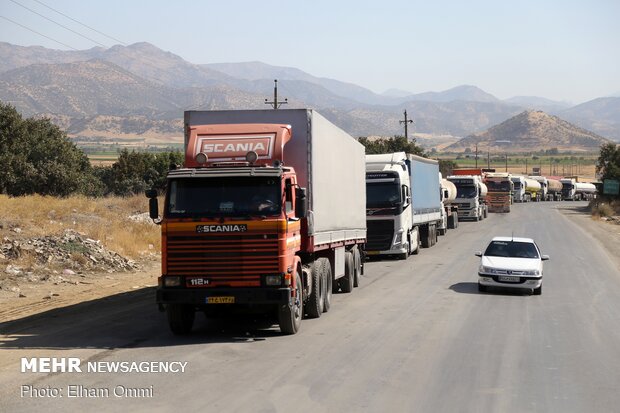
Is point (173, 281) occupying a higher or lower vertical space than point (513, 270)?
higher

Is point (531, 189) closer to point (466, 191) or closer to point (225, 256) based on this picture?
point (466, 191)

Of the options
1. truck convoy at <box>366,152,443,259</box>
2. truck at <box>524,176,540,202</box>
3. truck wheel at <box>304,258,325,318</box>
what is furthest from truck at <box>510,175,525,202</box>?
truck wheel at <box>304,258,325,318</box>

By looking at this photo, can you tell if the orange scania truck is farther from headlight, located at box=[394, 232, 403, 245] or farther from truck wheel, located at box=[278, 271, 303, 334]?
headlight, located at box=[394, 232, 403, 245]

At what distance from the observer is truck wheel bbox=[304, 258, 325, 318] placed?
58.1 ft

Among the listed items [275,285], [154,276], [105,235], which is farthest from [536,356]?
[105,235]

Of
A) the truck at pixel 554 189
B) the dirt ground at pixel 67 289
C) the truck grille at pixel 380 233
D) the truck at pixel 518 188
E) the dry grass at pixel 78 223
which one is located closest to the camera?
the dirt ground at pixel 67 289

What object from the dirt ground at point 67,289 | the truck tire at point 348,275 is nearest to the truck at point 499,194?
the dirt ground at point 67,289

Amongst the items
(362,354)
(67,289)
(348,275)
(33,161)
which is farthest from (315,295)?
(33,161)

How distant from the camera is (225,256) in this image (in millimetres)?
14664

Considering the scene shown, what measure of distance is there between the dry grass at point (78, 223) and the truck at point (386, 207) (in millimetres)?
8356

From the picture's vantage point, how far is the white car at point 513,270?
23203mm

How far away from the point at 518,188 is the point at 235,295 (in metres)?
101

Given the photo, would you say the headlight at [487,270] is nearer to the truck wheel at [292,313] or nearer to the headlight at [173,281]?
the truck wheel at [292,313]

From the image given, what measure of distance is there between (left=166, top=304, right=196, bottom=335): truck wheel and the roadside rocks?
433 inches
